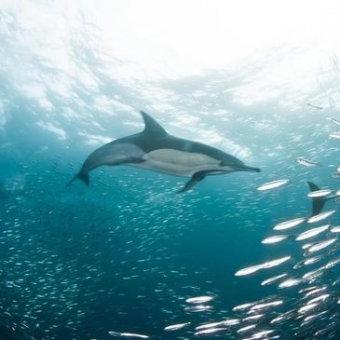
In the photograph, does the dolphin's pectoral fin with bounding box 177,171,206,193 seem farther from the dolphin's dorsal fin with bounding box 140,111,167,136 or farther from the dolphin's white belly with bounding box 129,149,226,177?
the dolphin's dorsal fin with bounding box 140,111,167,136

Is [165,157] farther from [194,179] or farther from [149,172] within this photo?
[149,172]

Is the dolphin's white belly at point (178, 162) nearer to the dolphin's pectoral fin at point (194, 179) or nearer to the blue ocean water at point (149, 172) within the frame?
the dolphin's pectoral fin at point (194, 179)

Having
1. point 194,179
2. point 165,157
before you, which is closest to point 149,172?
point 194,179

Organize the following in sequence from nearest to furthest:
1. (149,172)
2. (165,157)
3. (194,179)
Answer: (165,157) < (194,179) < (149,172)

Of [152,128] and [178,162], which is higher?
[152,128]

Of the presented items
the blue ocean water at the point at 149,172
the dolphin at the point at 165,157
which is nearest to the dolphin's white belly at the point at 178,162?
the dolphin at the point at 165,157

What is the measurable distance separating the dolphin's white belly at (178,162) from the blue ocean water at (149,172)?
5450mm

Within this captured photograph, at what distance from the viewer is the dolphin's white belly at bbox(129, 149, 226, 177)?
4.33 m

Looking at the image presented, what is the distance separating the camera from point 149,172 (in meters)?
16.3

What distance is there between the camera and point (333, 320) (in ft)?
53.7

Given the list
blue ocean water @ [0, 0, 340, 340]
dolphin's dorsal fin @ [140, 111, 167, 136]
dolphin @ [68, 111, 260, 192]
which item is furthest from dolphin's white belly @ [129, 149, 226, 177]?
blue ocean water @ [0, 0, 340, 340]

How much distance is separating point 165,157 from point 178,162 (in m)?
0.17

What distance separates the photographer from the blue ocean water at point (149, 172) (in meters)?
11.5

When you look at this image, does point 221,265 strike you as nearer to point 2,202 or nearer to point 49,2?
point 2,202
